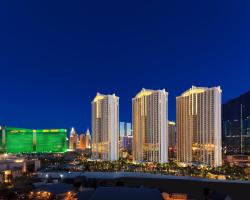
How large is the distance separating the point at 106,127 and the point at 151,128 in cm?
482

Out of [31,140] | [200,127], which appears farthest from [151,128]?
[31,140]

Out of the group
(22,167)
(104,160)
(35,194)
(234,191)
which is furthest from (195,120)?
(35,194)

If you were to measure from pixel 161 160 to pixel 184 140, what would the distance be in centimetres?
227

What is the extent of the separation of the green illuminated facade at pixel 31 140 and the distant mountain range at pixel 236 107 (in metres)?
20.7

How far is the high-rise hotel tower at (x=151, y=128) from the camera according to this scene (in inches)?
1040

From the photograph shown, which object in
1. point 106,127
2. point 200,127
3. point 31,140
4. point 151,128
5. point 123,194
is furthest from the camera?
point 31,140

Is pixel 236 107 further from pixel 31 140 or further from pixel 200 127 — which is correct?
pixel 31 140

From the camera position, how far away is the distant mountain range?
139ft

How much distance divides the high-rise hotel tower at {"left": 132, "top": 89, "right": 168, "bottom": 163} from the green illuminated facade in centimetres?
1311

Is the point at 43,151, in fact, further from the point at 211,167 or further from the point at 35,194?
the point at 35,194

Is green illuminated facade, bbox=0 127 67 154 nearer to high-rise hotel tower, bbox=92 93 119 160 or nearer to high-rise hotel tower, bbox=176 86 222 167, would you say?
high-rise hotel tower, bbox=92 93 119 160

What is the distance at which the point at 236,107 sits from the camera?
43.9 metres

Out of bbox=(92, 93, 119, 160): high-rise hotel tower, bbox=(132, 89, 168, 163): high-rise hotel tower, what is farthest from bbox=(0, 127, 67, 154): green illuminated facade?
bbox=(132, 89, 168, 163): high-rise hotel tower

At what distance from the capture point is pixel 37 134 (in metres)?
38.5
